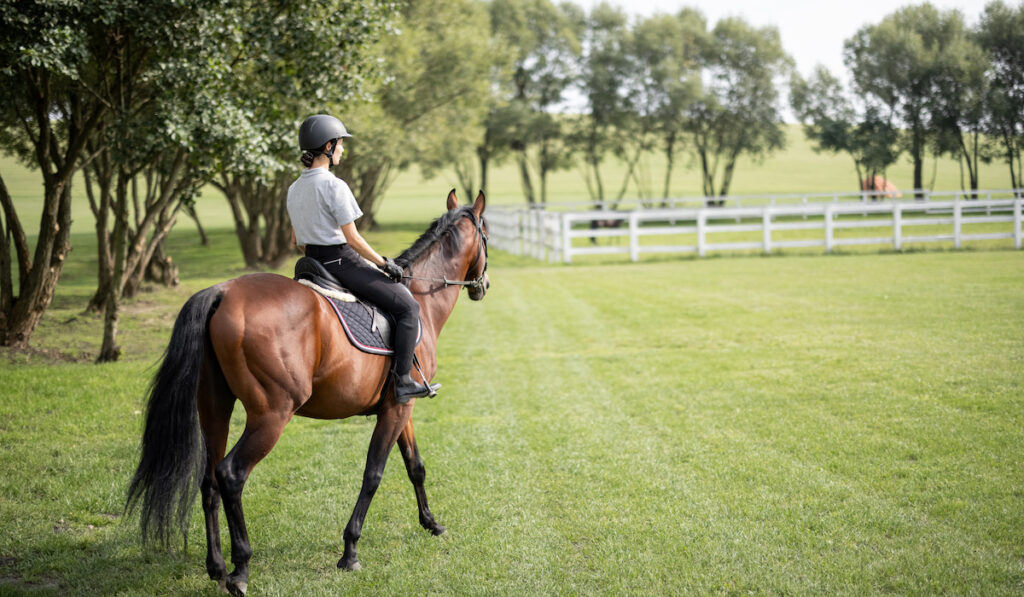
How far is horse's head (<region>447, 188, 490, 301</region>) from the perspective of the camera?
5.92 m

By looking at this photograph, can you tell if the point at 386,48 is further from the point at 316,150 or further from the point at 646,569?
the point at 646,569

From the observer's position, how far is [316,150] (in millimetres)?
4871

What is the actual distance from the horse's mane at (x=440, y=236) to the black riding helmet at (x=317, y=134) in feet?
3.19

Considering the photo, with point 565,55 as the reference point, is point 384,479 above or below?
below

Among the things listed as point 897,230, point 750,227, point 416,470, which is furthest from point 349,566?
point 897,230

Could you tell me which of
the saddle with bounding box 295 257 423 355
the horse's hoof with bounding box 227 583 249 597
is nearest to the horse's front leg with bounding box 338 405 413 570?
the saddle with bounding box 295 257 423 355

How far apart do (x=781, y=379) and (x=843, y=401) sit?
1.21 metres

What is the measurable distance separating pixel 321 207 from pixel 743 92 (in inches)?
2496

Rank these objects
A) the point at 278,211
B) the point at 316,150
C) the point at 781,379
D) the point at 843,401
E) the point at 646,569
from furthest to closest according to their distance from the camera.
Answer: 1. the point at 278,211
2. the point at 781,379
3. the point at 843,401
4. the point at 316,150
5. the point at 646,569

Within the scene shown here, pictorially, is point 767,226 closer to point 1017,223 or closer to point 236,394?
point 1017,223

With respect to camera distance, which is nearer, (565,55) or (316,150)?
(316,150)

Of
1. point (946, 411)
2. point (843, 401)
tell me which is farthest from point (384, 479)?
point (946, 411)

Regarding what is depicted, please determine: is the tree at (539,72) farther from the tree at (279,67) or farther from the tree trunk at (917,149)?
the tree at (279,67)

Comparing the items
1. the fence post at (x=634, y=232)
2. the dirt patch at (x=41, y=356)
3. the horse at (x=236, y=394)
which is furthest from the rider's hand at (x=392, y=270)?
the fence post at (x=634, y=232)
